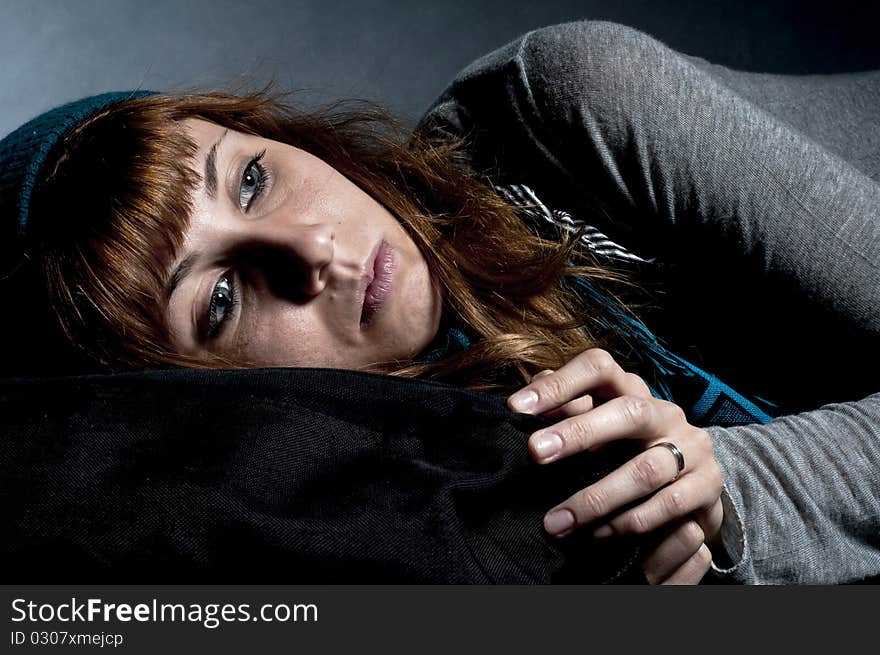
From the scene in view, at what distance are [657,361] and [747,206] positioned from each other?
0.21 metres

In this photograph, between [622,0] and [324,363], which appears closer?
[324,363]

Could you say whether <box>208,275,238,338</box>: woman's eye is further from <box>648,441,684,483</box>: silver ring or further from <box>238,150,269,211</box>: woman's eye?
<box>648,441,684,483</box>: silver ring

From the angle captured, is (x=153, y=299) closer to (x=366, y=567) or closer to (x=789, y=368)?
(x=366, y=567)

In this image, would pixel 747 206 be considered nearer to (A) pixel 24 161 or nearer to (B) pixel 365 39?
(A) pixel 24 161

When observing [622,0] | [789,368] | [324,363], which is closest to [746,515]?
[789,368]

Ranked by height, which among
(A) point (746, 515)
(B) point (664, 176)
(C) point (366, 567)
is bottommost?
(A) point (746, 515)

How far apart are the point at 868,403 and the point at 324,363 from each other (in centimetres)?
60

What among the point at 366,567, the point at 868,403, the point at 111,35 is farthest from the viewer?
the point at 111,35

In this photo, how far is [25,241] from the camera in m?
0.92

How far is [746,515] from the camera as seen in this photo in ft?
2.54

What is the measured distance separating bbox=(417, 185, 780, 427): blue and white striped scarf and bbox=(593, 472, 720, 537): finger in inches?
10.1

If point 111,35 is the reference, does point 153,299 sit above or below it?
below

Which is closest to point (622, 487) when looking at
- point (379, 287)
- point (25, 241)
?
point (379, 287)

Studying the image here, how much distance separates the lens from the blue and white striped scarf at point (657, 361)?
968 mm
